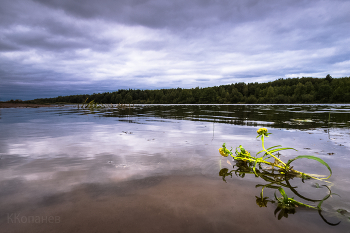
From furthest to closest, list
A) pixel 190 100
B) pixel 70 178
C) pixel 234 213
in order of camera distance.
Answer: pixel 190 100, pixel 70 178, pixel 234 213

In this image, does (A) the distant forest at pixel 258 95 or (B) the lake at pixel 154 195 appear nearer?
(B) the lake at pixel 154 195

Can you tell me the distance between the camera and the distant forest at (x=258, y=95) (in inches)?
3871

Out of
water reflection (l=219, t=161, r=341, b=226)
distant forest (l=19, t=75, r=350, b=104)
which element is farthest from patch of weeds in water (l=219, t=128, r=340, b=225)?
distant forest (l=19, t=75, r=350, b=104)

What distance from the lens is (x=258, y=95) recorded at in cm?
12975

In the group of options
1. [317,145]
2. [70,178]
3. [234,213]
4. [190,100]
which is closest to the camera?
[234,213]

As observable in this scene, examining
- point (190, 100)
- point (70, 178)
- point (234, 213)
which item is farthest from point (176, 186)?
point (190, 100)

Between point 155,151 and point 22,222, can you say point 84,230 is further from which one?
point 155,151

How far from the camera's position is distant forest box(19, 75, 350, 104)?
98.3 metres

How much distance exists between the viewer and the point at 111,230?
1.70 metres

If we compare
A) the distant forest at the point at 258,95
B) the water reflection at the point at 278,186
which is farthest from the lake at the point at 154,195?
the distant forest at the point at 258,95

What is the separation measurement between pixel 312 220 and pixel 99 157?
381 cm

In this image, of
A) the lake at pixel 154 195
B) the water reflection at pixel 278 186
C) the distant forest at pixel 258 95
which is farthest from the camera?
the distant forest at pixel 258 95

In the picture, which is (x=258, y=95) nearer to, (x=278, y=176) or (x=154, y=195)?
(x=278, y=176)

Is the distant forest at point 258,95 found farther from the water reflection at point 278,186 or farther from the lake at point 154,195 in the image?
the water reflection at point 278,186
